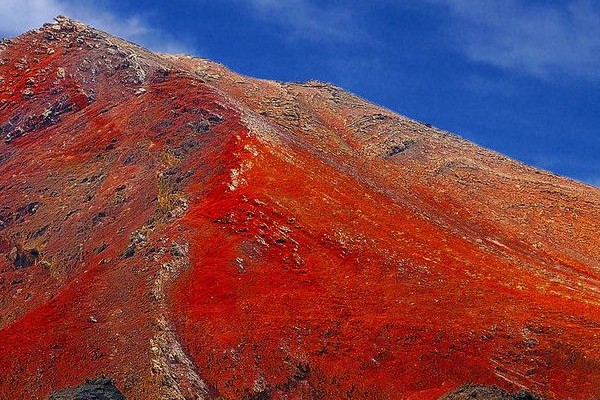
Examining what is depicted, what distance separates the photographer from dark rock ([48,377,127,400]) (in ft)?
107

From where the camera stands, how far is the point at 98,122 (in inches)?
2537

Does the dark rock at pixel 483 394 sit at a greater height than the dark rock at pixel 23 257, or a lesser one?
greater

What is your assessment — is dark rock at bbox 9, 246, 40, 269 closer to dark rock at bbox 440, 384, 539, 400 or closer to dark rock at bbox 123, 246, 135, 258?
dark rock at bbox 123, 246, 135, 258

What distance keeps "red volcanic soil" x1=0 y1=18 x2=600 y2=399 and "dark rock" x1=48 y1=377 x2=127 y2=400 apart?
236cm

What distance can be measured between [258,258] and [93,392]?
14.8 metres

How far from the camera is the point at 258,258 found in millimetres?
45281

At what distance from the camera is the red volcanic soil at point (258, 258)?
3909 centimetres

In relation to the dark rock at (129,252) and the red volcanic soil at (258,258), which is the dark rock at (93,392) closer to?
the red volcanic soil at (258,258)

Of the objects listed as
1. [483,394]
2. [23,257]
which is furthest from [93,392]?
[23,257]

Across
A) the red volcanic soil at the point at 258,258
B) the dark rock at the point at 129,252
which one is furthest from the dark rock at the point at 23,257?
the dark rock at the point at 129,252

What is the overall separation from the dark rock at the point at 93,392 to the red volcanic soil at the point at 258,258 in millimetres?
2355

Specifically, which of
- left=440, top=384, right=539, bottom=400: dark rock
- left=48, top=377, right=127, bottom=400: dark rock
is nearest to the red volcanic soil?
left=48, top=377, right=127, bottom=400: dark rock

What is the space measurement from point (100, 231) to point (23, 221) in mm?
8450

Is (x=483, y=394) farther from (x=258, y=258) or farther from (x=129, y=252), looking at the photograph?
(x=129, y=252)
